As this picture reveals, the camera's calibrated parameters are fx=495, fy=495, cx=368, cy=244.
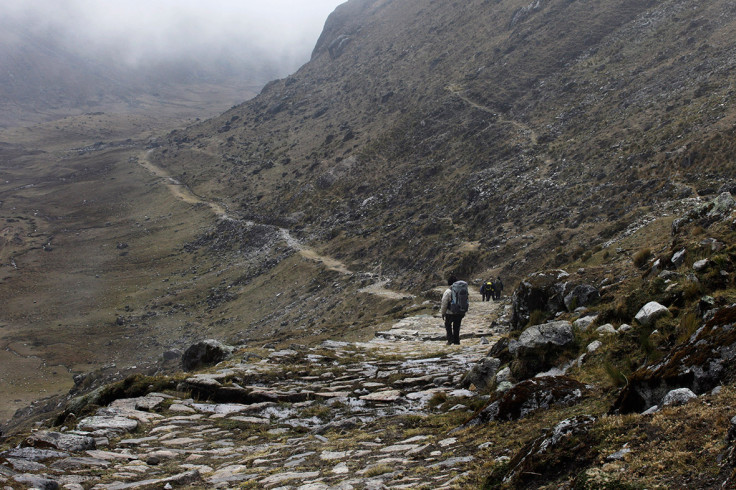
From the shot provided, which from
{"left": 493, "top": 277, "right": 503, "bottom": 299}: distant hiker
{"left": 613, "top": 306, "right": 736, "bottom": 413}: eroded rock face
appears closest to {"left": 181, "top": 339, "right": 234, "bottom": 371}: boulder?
{"left": 613, "top": 306, "right": 736, "bottom": 413}: eroded rock face

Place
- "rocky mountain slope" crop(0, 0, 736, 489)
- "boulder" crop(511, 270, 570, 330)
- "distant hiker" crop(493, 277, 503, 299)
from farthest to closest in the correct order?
"distant hiker" crop(493, 277, 503, 299), "boulder" crop(511, 270, 570, 330), "rocky mountain slope" crop(0, 0, 736, 489)

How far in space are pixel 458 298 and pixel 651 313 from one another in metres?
10.1

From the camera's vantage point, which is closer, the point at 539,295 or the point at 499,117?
the point at 539,295

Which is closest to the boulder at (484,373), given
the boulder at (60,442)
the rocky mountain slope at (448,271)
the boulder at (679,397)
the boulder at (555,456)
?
the rocky mountain slope at (448,271)

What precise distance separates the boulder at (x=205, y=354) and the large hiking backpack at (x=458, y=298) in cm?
856

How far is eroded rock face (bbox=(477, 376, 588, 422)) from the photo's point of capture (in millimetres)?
7086

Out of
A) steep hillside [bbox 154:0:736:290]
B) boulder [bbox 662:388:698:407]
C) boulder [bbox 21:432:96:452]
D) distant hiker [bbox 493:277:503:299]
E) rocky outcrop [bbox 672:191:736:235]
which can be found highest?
steep hillside [bbox 154:0:736:290]

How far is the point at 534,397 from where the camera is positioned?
7.32m

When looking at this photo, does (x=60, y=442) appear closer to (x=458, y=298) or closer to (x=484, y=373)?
(x=484, y=373)

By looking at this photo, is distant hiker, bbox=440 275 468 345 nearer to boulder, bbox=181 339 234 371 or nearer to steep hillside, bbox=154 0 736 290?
boulder, bbox=181 339 234 371

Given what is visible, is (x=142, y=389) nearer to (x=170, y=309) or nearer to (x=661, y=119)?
(x=661, y=119)

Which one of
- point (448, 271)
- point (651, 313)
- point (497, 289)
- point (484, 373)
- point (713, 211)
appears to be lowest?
point (497, 289)

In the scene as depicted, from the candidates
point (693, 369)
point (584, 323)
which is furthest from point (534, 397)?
point (584, 323)

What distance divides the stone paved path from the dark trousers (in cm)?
146
